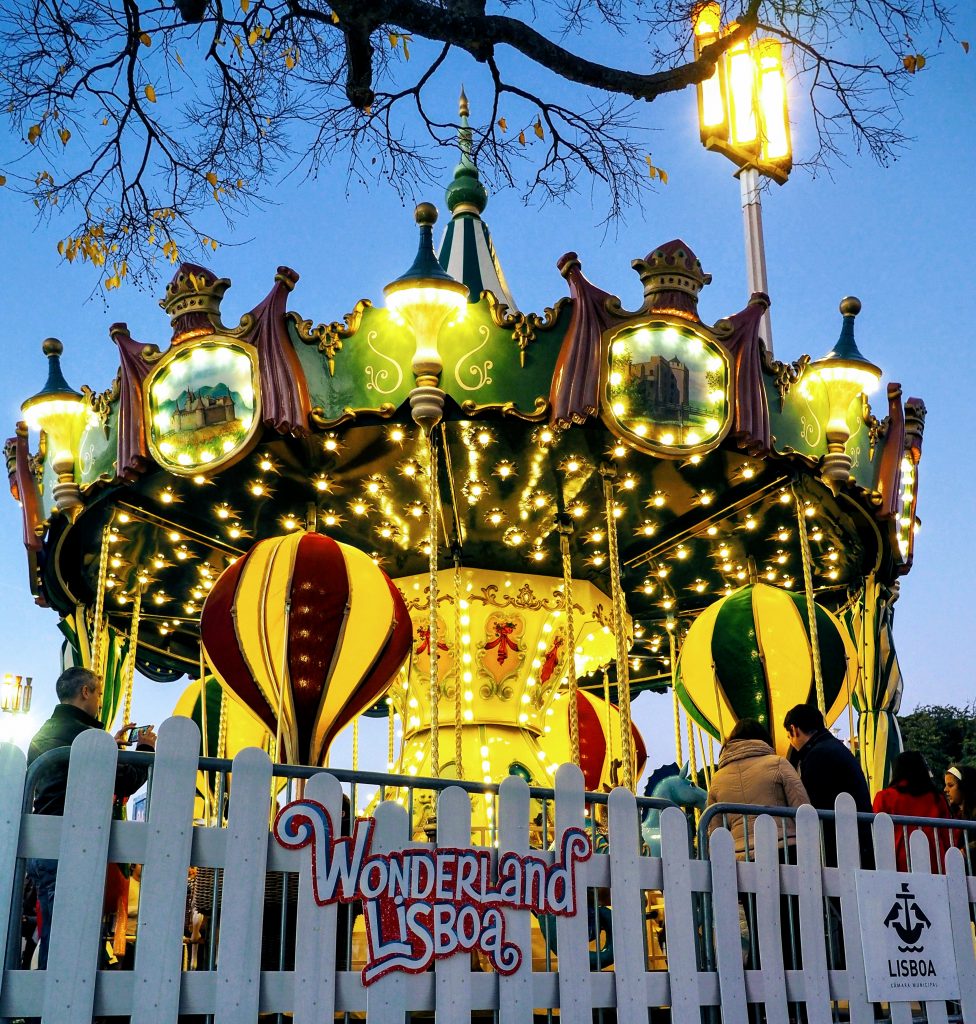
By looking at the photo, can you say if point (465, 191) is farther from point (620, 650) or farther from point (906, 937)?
point (906, 937)

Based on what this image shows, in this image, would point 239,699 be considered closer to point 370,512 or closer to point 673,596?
point 370,512

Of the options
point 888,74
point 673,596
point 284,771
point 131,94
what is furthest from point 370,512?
point 284,771

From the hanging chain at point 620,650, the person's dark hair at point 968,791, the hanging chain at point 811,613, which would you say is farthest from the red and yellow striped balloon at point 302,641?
the person's dark hair at point 968,791

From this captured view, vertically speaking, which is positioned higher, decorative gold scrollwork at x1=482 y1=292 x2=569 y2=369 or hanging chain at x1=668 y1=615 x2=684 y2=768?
decorative gold scrollwork at x1=482 y1=292 x2=569 y2=369

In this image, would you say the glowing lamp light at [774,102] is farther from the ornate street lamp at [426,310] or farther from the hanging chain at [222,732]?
the hanging chain at [222,732]

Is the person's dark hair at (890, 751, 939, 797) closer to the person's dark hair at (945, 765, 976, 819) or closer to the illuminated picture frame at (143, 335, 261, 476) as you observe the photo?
the person's dark hair at (945, 765, 976, 819)

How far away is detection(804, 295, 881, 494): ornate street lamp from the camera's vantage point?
10016mm

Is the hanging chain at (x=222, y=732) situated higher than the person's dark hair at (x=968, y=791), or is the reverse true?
the hanging chain at (x=222, y=732)

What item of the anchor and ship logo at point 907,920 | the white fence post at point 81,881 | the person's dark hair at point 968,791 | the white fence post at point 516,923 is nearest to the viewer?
the white fence post at point 81,881

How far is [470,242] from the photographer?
463 inches

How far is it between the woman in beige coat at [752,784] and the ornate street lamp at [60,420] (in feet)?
18.9

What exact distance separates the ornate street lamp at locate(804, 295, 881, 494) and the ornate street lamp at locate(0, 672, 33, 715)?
19.3 m

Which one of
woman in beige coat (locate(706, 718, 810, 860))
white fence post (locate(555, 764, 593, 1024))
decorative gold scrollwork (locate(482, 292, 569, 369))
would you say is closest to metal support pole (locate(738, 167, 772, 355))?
decorative gold scrollwork (locate(482, 292, 569, 369))

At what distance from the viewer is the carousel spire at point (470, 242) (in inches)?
456
